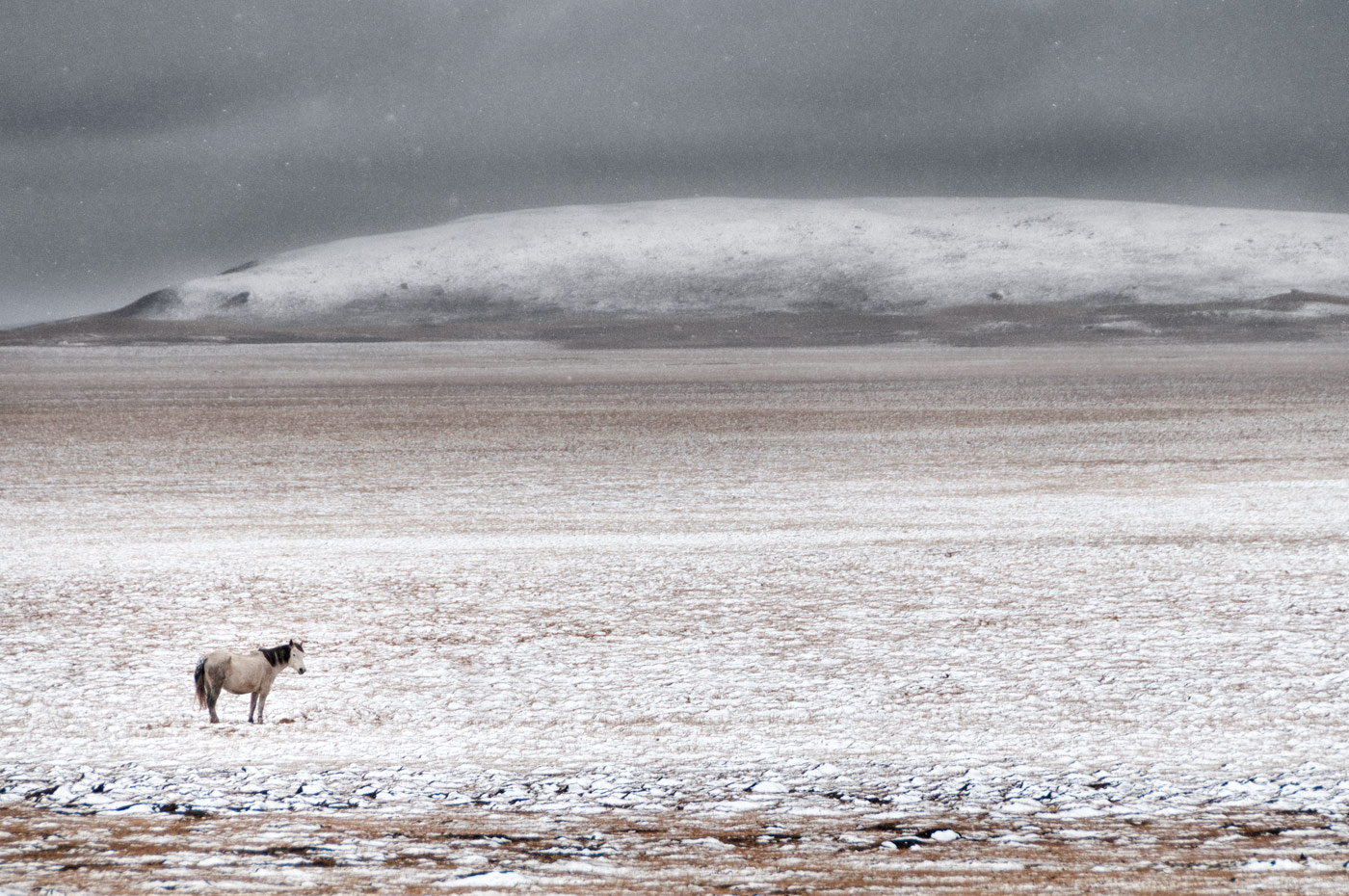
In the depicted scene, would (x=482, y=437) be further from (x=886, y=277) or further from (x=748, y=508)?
(x=886, y=277)

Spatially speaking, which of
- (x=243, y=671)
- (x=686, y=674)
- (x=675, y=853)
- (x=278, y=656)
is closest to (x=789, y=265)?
(x=686, y=674)

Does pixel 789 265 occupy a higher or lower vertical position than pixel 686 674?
higher

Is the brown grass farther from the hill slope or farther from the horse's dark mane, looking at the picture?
the hill slope

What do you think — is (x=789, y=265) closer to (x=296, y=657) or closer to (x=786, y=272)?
(x=786, y=272)

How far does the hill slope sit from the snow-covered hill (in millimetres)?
330

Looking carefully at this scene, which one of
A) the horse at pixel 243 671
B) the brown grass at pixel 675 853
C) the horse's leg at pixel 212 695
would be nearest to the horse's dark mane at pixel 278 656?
the horse at pixel 243 671

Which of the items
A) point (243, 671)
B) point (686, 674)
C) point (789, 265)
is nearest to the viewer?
point (243, 671)

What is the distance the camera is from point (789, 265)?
490ft

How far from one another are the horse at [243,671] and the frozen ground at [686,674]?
199 mm

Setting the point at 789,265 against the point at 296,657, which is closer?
the point at 296,657

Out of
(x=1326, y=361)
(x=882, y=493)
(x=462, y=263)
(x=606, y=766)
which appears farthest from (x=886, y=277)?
(x=606, y=766)

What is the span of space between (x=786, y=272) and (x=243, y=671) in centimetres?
14491

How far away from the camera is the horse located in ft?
17.3

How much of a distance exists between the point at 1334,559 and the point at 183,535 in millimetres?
9393
